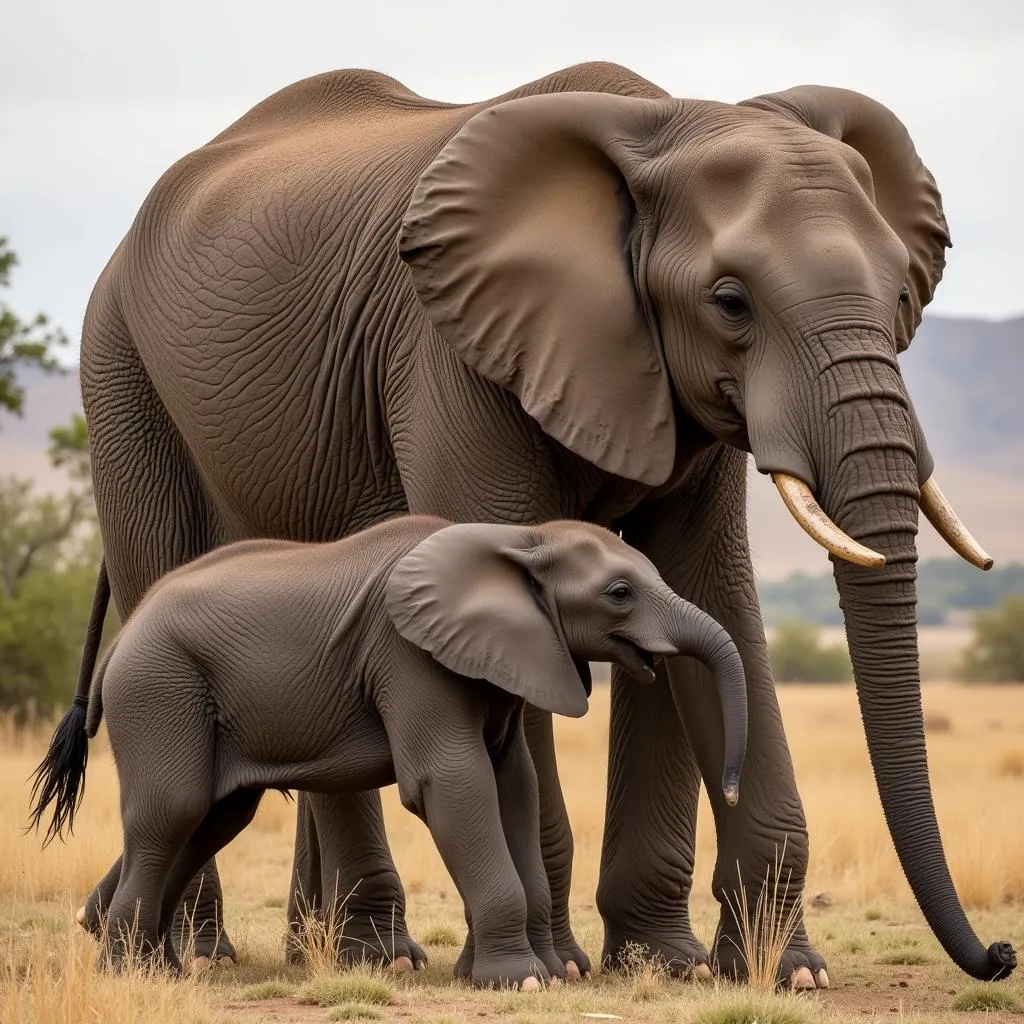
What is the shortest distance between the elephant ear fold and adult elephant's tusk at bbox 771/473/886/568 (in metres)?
0.99

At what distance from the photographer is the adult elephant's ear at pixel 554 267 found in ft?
25.0

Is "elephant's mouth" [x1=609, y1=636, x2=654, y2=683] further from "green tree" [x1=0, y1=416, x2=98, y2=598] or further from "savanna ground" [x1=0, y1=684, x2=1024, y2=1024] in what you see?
"green tree" [x1=0, y1=416, x2=98, y2=598]

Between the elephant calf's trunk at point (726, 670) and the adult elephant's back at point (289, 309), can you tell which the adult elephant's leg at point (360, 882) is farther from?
the elephant calf's trunk at point (726, 670)

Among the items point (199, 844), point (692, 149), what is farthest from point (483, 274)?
point (199, 844)

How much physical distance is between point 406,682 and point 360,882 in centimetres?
155

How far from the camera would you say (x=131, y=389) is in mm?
9820

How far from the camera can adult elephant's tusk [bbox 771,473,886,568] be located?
22.0 feet

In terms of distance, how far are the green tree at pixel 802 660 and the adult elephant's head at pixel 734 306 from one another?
51.2 m

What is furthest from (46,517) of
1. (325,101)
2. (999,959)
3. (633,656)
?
(999,959)

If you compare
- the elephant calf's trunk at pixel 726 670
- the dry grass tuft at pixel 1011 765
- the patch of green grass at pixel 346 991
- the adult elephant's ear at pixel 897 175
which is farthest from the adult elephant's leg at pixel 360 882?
the dry grass tuft at pixel 1011 765

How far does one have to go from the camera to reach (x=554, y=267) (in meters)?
7.80

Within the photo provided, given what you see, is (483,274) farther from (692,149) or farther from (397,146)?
(397,146)

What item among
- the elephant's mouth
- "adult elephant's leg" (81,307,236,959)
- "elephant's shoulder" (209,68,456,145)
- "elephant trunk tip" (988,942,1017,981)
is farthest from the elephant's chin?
"elephant's shoulder" (209,68,456,145)

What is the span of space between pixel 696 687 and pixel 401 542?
1372 mm
